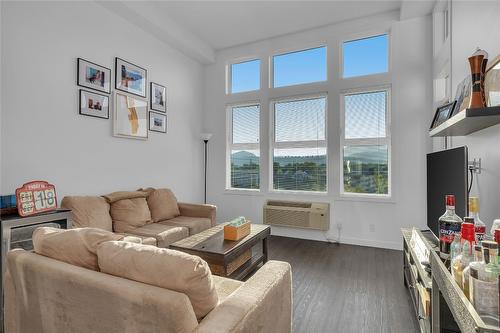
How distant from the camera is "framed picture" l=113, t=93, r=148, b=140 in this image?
3.44 metres

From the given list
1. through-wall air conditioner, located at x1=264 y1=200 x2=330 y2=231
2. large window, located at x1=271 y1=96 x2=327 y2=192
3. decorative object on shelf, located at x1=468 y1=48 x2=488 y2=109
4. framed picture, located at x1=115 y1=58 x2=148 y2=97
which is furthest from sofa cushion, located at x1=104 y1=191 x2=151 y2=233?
decorative object on shelf, located at x1=468 y1=48 x2=488 y2=109

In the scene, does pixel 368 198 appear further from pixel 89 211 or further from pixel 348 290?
pixel 89 211

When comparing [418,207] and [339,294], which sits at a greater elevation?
[418,207]

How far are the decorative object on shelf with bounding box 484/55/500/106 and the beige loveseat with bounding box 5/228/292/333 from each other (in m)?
1.54

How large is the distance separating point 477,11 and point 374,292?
98.5 inches

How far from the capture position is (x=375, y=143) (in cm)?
391

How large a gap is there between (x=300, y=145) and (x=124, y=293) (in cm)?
382

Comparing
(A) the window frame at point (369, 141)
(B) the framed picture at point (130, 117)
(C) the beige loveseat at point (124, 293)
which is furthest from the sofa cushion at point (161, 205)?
(A) the window frame at point (369, 141)

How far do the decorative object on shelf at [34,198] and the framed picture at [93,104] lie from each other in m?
1.04

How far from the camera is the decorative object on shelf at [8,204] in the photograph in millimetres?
2207

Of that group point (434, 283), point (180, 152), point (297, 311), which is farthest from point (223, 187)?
point (434, 283)

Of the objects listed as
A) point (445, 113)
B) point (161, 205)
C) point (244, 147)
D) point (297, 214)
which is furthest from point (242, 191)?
point (445, 113)

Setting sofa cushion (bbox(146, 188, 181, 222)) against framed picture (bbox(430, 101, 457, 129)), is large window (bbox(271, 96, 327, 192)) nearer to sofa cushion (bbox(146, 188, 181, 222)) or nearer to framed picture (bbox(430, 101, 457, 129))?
sofa cushion (bbox(146, 188, 181, 222))

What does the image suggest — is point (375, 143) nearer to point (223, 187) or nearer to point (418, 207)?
point (418, 207)
